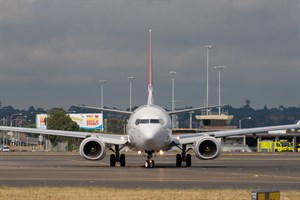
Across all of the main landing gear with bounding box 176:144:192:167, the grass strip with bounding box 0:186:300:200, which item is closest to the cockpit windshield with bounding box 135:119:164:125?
the main landing gear with bounding box 176:144:192:167

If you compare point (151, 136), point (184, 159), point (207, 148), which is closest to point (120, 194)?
point (151, 136)

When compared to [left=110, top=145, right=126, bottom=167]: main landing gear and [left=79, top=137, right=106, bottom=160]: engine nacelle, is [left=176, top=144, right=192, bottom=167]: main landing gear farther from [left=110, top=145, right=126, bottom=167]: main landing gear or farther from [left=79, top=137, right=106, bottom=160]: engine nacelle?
[left=79, top=137, right=106, bottom=160]: engine nacelle

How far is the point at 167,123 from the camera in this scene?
53.5 meters

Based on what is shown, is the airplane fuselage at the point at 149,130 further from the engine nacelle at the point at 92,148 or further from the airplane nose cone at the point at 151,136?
the engine nacelle at the point at 92,148

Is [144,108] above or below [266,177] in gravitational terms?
above

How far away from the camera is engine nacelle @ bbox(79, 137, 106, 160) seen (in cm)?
5384

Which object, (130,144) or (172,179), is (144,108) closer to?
(130,144)

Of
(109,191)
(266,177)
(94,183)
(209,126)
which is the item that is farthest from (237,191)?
(209,126)

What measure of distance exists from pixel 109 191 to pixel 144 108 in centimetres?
2437

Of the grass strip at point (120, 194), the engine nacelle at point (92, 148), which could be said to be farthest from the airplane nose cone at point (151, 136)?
the grass strip at point (120, 194)

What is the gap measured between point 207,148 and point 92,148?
22.7 ft

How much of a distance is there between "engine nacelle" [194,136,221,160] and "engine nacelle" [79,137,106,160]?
222 inches

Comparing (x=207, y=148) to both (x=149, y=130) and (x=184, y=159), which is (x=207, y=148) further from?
(x=149, y=130)

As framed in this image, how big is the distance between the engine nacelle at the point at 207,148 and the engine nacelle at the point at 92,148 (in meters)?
5.65
